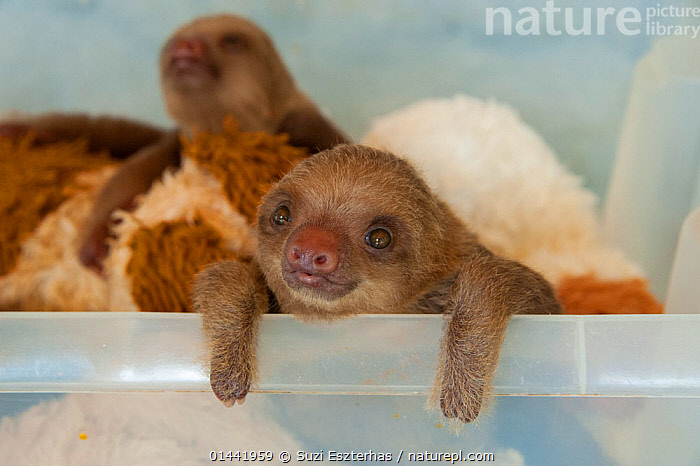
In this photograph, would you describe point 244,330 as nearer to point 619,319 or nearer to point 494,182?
point 619,319

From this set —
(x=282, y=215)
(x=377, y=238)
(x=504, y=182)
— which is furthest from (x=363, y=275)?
(x=504, y=182)

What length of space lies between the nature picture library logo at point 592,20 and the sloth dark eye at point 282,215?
1.60 meters

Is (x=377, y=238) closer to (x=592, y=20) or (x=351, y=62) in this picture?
(x=592, y=20)

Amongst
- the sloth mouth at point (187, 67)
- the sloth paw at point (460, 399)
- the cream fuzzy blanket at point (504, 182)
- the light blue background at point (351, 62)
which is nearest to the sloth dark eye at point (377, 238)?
the sloth paw at point (460, 399)

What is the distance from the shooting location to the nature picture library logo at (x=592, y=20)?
229 cm

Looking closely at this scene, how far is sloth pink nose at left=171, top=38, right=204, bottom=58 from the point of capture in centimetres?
230

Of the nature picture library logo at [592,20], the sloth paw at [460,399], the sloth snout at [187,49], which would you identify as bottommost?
the sloth paw at [460,399]

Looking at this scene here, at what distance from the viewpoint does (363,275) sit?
4.31 ft

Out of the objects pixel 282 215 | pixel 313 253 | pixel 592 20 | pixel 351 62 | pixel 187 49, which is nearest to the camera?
pixel 313 253

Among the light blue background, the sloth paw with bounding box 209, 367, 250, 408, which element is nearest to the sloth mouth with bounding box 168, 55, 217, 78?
the light blue background

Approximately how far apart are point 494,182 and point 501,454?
1173 millimetres

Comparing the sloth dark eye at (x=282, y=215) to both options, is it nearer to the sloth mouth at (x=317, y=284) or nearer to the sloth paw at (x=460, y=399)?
the sloth mouth at (x=317, y=284)

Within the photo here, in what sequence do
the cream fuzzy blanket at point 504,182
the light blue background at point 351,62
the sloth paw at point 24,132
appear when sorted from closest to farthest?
the cream fuzzy blanket at point 504,182 < the sloth paw at point 24,132 < the light blue background at point 351,62

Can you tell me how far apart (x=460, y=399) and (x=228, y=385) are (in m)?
0.48
